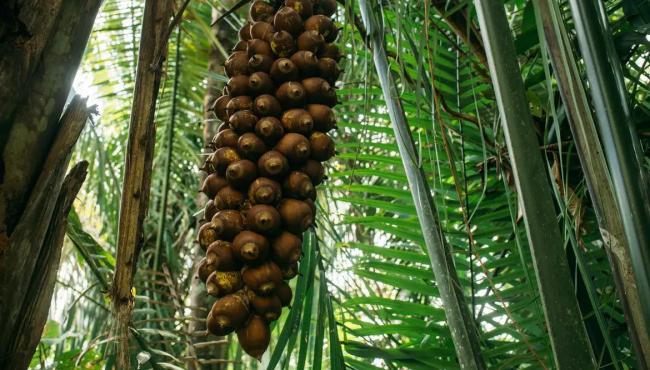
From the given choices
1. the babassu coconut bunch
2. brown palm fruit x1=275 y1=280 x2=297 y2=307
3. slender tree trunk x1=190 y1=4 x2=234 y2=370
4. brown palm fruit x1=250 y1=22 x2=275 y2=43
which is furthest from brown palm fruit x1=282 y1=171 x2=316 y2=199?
slender tree trunk x1=190 y1=4 x2=234 y2=370

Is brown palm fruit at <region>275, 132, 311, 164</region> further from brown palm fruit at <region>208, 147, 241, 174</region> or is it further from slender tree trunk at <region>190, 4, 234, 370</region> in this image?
slender tree trunk at <region>190, 4, 234, 370</region>

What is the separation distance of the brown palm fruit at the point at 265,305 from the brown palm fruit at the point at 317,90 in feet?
0.87

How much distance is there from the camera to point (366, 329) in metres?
1.35

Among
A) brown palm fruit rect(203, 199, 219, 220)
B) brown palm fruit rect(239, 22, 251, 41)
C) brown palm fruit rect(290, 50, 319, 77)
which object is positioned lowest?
brown palm fruit rect(203, 199, 219, 220)

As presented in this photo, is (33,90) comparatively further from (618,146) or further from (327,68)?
(618,146)

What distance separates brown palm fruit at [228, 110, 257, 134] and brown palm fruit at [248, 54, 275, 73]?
0.23 feet

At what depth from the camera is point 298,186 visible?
79 cm

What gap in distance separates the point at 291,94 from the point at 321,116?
0.05 metres

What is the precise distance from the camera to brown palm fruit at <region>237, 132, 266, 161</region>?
0.80 metres

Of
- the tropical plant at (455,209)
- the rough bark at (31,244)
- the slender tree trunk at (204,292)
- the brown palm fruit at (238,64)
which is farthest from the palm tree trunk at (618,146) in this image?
the slender tree trunk at (204,292)

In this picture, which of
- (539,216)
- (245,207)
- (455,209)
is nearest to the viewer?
(539,216)

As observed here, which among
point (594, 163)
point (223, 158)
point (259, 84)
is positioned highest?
point (259, 84)

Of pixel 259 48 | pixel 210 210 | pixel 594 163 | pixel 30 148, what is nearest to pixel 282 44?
pixel 259 48

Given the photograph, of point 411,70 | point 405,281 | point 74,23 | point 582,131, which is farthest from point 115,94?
point 582,131
